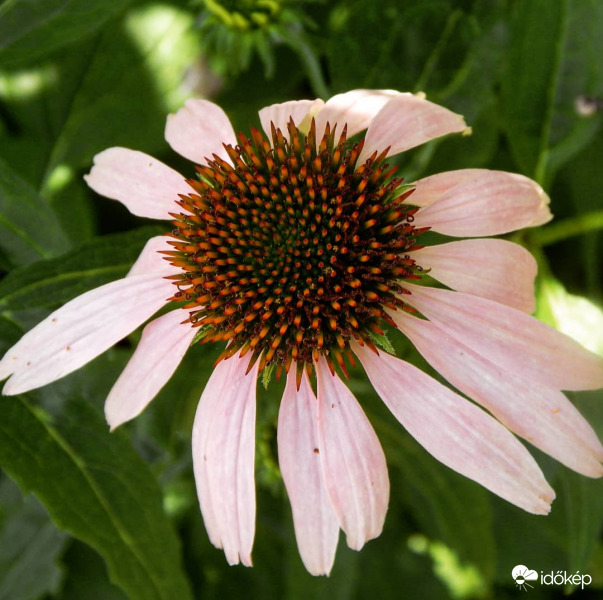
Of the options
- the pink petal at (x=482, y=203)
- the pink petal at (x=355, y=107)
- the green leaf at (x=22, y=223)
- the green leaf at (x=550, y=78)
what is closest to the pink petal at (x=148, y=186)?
the green leaf at (x=22, y=223)

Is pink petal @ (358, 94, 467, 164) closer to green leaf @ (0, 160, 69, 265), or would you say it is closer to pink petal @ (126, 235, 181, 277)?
pink petal @ (126, 235, 181, 277)

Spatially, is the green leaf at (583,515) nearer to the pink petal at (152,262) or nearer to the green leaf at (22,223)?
the pink petal at (152,262)

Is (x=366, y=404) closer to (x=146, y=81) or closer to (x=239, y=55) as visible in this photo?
(x=239, y=55)

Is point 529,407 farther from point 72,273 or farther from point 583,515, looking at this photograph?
point 72,273

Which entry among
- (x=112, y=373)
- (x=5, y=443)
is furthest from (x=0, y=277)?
(x=5, y=443)

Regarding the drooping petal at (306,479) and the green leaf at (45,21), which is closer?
the drooping petal at (306,479)

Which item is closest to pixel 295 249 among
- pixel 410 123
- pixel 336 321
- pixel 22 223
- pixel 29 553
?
pixel 336 321
